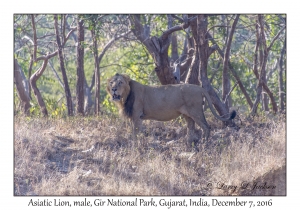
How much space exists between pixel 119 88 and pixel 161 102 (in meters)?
0.88

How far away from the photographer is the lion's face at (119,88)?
1118 cm

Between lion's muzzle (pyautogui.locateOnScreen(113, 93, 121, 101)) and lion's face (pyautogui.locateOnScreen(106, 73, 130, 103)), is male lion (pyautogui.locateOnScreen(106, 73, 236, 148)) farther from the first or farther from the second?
lion's muzzle (pyautogui.locateOnScreen(113, 93, 121, 101))

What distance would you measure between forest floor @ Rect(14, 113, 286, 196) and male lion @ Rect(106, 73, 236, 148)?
12.7 inches

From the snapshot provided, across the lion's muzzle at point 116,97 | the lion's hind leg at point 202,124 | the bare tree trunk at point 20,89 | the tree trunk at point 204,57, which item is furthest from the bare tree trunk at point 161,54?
the bare tree trunk at point 20,89

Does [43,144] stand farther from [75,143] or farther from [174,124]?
[174,124]

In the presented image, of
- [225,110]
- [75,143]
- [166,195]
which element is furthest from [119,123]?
[166,195]

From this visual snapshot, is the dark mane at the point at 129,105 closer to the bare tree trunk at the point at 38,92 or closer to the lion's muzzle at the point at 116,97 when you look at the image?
the lion's muzzle at the point at 116,97

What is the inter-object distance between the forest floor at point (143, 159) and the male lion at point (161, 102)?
32 centimetres

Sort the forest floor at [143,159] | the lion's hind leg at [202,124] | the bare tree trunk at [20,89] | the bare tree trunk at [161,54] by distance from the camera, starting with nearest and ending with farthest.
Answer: the forest floor at [143,159] < the lion's hind leg at [202,124] < the bare tree trunk at [161,54] < the bare tree trunk at [20,89]

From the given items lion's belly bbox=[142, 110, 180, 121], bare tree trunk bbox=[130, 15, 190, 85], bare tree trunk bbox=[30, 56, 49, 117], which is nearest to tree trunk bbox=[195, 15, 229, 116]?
→ bare tree trunk bbox=[130, 15, 190, 85]
